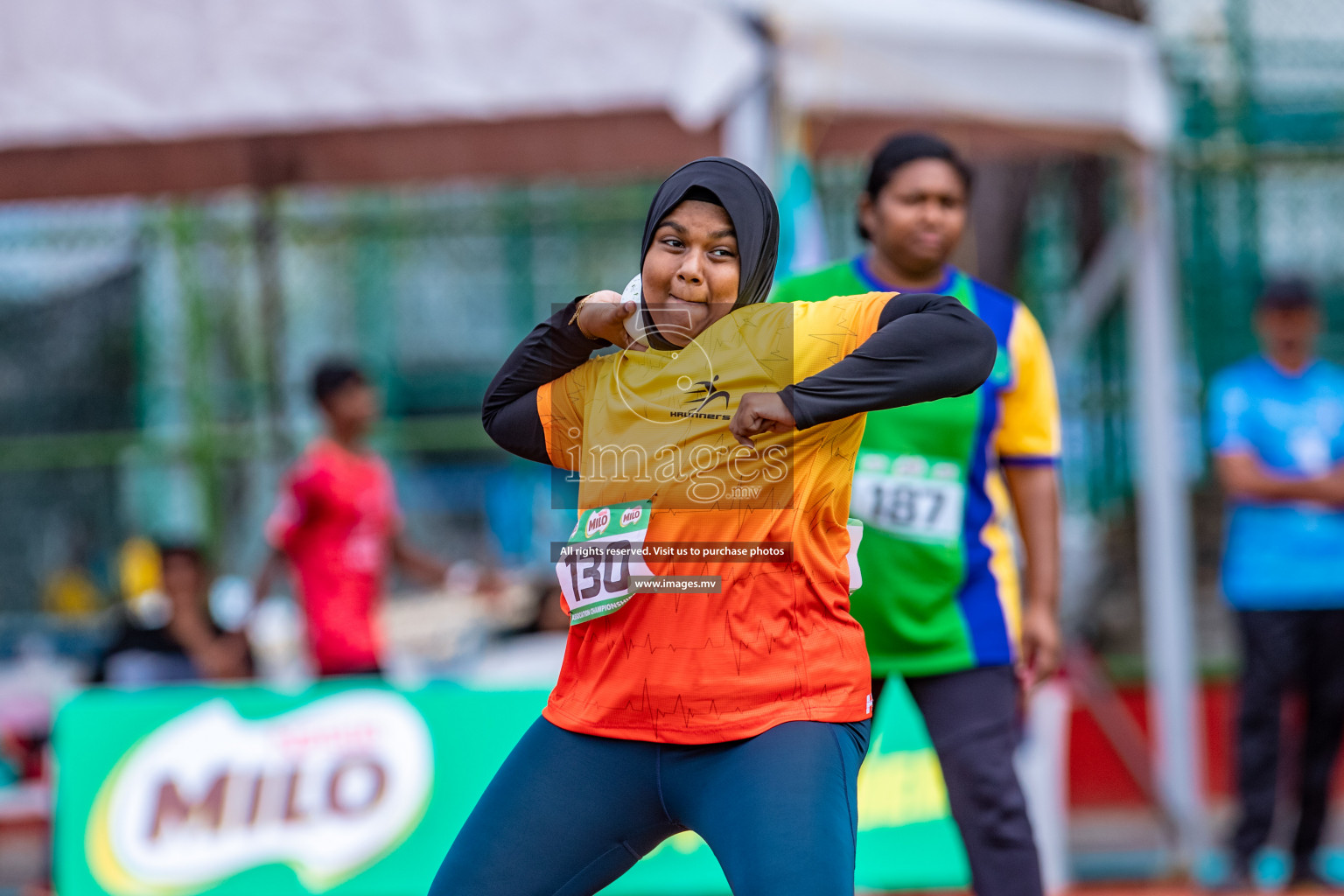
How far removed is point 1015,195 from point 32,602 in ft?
22.5

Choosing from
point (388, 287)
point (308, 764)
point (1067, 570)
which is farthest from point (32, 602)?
point (1067, 570)

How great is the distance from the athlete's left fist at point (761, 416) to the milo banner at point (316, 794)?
3.02 m

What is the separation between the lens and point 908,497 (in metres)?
3.05

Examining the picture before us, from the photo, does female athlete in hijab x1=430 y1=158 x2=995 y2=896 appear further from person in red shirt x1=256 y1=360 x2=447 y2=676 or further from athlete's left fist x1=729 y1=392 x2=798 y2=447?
person in red shirt x1=256 y1=360 x2=447 y2=676

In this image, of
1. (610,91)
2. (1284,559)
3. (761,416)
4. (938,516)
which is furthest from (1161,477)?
(761,416)

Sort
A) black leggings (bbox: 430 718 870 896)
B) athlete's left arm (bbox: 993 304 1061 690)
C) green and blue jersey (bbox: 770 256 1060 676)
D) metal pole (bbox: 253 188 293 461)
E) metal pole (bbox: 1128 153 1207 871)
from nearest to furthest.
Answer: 1. black leggings (bbox: 430 718 870 896)
2. green and blue jersey (bbox: 770 256 1060 676)
3. athlete's left arm (bbox: 993 304 1061 690)
4. metal pole (bbox: 1128 153 1207 871)
5. metal pole (bbox: 253 188 293 461)

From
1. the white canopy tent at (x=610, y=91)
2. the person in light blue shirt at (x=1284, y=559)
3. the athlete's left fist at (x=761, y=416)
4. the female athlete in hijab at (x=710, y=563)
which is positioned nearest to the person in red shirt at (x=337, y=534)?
the white canopy tent at (x=610, y=91)

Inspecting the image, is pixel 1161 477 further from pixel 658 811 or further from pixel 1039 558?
pixel 658 811

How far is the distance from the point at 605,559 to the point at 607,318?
36 centimetres

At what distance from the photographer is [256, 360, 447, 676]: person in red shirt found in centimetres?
552

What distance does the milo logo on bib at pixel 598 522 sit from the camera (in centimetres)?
212

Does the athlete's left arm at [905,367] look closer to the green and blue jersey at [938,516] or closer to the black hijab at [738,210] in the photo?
the black hijab at [738,210]

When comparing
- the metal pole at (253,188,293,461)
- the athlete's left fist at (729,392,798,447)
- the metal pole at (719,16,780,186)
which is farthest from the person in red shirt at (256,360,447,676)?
the metal pole at (253,188,293,461)

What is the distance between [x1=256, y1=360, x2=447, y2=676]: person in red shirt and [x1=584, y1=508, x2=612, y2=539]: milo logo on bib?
3581mm
